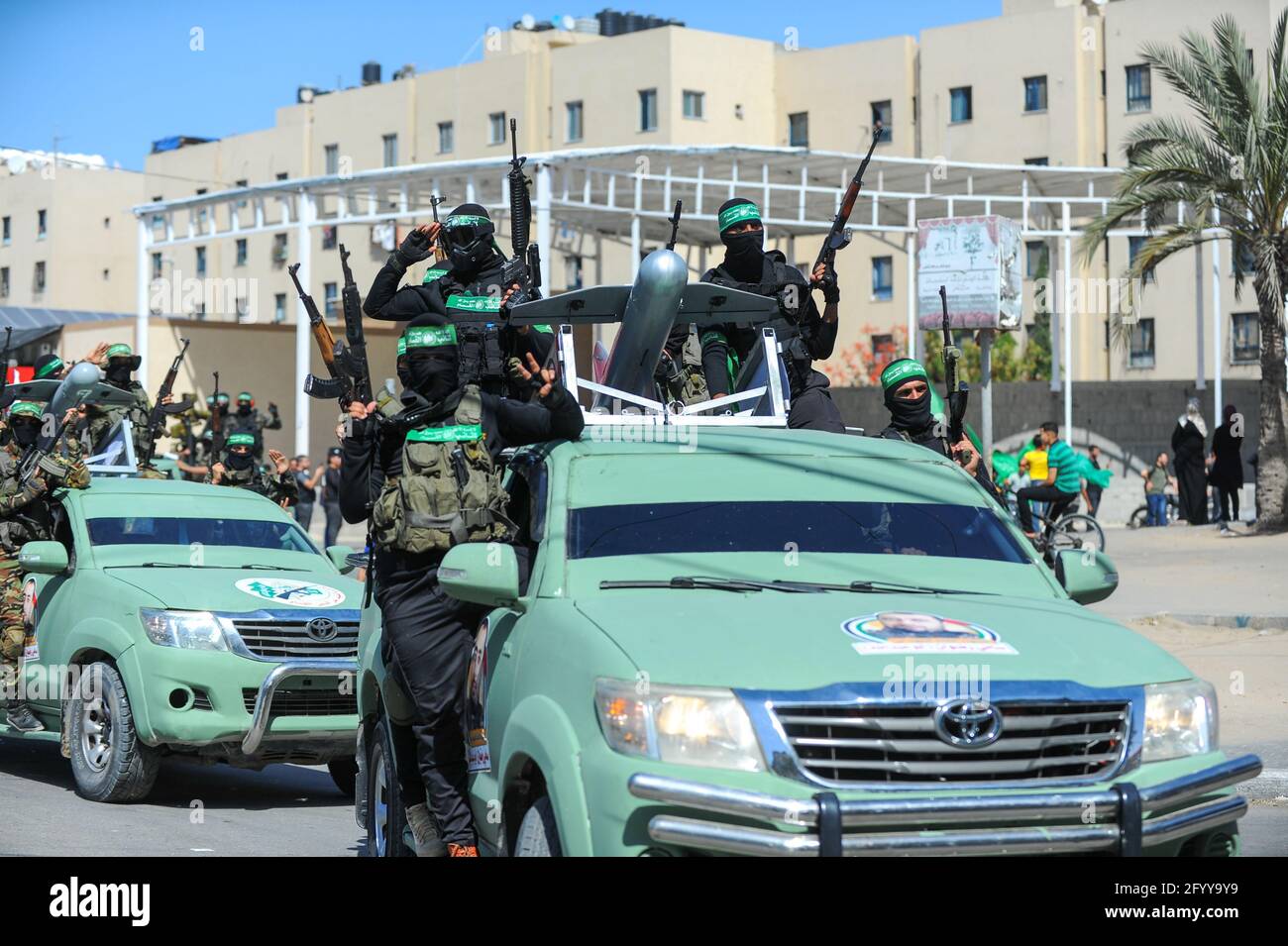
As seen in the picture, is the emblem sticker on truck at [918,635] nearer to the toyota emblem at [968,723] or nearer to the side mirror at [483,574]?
the toyota emblem at [968,723]

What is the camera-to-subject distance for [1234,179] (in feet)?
78.2

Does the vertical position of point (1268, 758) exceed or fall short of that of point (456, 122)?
it falls short

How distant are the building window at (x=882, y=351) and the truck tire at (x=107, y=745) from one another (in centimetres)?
4301

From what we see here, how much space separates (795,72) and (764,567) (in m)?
59.5

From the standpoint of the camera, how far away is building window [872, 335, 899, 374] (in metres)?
54.2

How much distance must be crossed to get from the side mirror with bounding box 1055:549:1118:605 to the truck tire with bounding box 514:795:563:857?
2000 millimetres

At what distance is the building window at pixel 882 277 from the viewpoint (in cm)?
6103

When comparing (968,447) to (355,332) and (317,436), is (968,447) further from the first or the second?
(317,436)

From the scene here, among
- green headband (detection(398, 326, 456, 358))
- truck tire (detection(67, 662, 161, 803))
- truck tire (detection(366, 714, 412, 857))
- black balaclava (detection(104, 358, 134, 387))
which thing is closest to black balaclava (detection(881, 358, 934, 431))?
green headband (detection(398, 326, 456, 358))

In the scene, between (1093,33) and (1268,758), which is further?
(1093,33)

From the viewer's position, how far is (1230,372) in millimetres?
52719

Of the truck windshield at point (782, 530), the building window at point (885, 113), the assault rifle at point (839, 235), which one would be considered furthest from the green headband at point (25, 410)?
the building window at point (885, 113)

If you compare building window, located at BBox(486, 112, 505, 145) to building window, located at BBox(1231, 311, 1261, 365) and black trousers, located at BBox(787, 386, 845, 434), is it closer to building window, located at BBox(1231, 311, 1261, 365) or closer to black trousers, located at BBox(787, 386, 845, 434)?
building window, located at BBox(1231, 311, 1261, 365)
